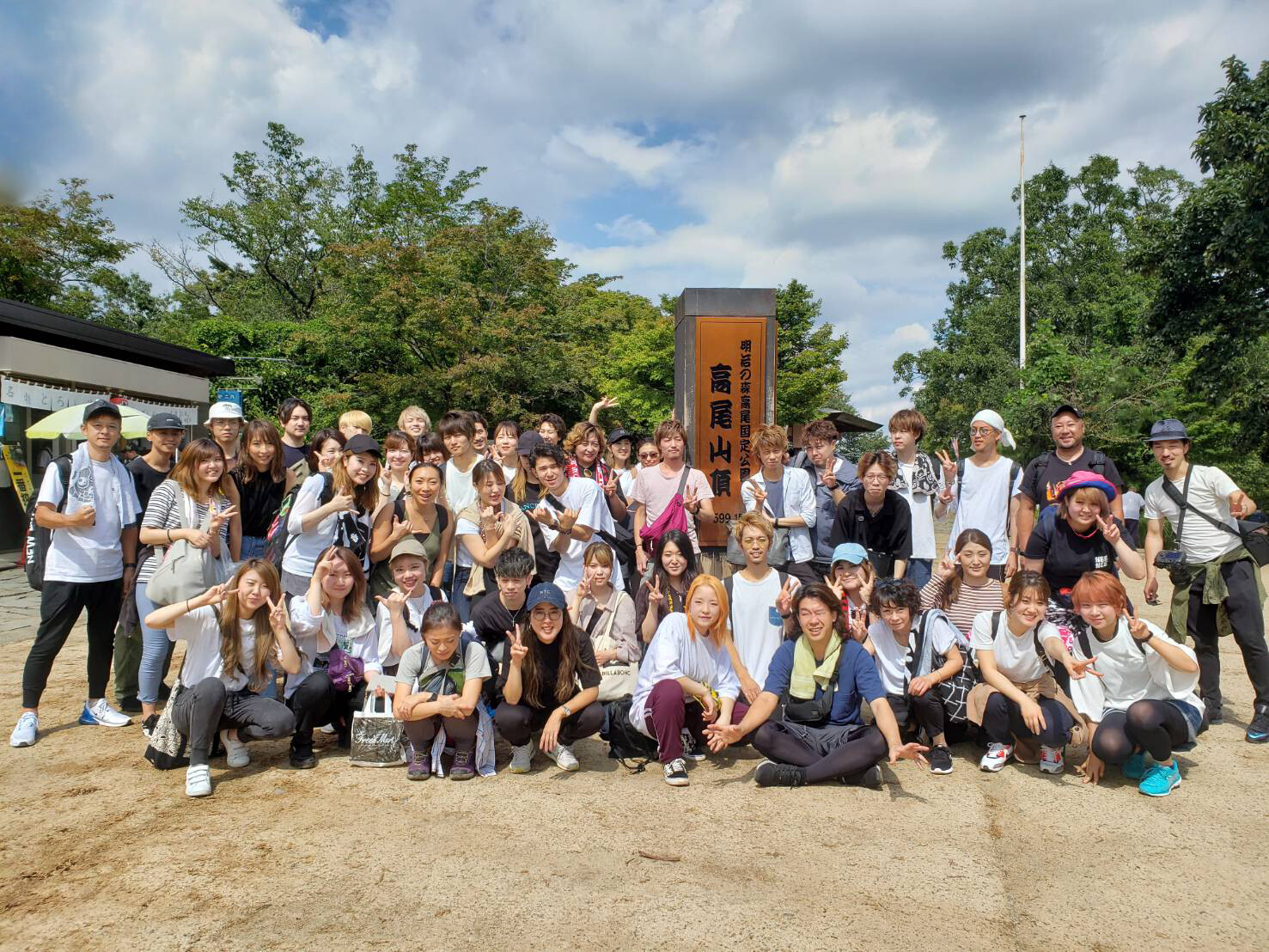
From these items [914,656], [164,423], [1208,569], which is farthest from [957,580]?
[164,423]

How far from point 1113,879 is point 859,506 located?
2.38 metres

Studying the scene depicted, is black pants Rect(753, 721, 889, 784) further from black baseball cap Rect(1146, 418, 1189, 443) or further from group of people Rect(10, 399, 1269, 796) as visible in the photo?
black baseball cap Rect(1146, 418, 1189, 443)

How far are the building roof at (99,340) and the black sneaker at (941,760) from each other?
11943 millimetres

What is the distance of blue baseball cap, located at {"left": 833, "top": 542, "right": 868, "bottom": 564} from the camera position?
432cm

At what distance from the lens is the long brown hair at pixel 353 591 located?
14.1 feet

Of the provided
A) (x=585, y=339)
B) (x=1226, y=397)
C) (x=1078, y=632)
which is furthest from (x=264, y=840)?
(x=585, y=339)

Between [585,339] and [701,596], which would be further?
[585,339]

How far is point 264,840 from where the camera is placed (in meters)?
3.27

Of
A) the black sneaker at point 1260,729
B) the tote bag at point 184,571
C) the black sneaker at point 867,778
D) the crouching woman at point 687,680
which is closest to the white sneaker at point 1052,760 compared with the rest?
the black sneaker at point 867,778

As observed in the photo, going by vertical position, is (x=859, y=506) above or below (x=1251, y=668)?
above

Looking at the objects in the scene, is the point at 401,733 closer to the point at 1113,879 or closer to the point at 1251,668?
the point at 1113,879

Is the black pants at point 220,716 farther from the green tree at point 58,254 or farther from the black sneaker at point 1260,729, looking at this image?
the green tree at point 58,254

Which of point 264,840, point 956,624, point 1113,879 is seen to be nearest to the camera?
point 1113,879

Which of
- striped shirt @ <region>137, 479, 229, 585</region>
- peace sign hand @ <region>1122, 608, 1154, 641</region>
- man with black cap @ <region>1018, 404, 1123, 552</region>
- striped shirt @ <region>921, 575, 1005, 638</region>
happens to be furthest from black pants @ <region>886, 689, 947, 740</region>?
striped shirt @ <region>137, 479, 229, 585</region>
